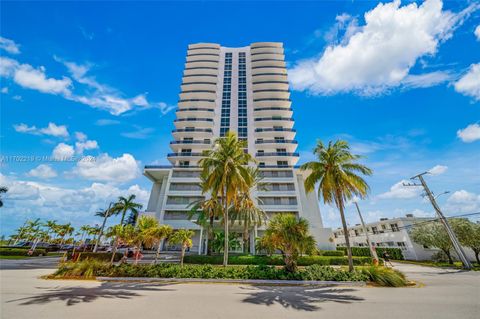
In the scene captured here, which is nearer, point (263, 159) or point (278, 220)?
point (278, 220)

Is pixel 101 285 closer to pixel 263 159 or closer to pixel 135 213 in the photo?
pixel 135 213

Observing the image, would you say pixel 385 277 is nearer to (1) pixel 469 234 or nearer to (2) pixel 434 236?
(1) pixel 469 234

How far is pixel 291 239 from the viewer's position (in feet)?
47.3

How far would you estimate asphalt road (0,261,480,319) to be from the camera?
292 inches

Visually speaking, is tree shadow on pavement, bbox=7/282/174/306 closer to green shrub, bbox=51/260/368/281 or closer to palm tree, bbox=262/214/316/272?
green shrub, bbox=51/260/368/281

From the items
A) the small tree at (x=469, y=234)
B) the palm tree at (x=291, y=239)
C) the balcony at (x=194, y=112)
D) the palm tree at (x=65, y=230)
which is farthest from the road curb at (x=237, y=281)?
the palm tree at (x=65, y=230)

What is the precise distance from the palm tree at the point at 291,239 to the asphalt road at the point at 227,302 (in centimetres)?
294

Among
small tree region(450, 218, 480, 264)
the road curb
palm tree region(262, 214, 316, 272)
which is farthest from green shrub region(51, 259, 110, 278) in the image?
small tree region(450, 218, 480, 264)

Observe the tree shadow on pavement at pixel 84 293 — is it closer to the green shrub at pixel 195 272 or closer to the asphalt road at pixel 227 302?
the asphalt road at pixel 227 302

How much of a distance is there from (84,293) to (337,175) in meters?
19.5

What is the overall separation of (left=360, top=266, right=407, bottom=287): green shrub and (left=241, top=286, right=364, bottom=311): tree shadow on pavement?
2900 millimetres

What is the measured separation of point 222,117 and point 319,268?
40.1 m

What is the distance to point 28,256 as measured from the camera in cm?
2998

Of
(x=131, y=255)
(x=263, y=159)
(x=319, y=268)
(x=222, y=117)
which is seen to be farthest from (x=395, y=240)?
(x=131, y=255)
